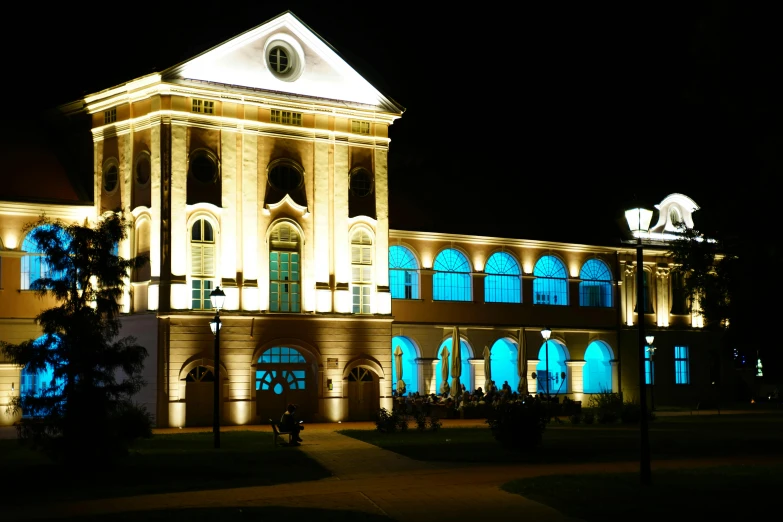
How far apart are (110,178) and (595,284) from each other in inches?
962

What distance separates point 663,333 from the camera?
56.2 meters

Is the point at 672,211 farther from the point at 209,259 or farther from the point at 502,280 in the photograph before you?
the point at 209,259

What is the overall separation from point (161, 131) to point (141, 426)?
12239mm

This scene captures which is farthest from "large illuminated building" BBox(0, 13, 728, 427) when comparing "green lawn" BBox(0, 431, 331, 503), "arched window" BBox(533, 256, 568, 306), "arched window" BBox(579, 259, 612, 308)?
"arched window" BBox(579, 259, 612, 308)

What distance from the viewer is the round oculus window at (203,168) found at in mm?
39281

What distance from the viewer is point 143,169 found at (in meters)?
39.7

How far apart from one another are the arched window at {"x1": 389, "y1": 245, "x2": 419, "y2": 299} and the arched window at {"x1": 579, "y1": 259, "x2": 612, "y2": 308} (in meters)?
9.89

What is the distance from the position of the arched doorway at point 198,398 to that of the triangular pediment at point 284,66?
1014 centimetres

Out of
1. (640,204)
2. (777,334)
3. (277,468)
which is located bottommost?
(277,468)

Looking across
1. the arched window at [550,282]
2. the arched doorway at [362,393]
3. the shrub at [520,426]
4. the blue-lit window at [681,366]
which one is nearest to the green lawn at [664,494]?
the shrub at [520,426]

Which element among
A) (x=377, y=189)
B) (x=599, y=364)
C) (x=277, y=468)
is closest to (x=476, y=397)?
(x=377, y=189)

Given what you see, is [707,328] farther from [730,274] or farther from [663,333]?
[730,274]


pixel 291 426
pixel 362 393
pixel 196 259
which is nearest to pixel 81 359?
pixel 291 426

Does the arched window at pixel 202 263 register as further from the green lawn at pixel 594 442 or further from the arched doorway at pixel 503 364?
the arched doorway at pixel 503 364
